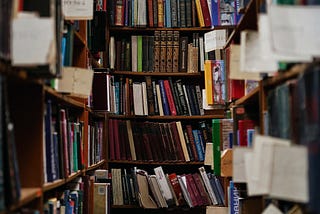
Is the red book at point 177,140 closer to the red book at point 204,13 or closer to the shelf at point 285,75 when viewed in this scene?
the red book at point 204,13

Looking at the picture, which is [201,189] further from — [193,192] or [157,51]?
[157,51]

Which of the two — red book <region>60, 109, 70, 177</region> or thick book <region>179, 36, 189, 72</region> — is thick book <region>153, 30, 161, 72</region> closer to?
thick book <region>179, 36, 189, 72</region>

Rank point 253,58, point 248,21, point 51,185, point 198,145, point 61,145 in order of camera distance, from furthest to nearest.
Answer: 1. point 198,145
2. point 248,21
3. point 61,145
4. point 51,185
5. point 253,58

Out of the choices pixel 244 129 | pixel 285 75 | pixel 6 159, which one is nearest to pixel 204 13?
pixel 244 129

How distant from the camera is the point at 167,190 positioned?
12.7 feet

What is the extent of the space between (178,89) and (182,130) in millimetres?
334

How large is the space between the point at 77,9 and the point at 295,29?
119 centimetres

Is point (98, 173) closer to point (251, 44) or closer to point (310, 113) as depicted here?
point (251, 44)

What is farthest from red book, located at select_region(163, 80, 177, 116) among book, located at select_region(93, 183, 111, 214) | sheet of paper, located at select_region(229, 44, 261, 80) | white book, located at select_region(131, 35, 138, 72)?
sheet of paper, located at select_region(229, 44, 261, 80)

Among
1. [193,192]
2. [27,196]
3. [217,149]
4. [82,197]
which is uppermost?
[27,196]

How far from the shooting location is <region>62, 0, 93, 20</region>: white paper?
225 centimetres

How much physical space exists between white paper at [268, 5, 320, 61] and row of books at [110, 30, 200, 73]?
2.66 m

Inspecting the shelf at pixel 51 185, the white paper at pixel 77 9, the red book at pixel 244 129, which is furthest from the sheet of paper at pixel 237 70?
the shelf at pixel 51 185

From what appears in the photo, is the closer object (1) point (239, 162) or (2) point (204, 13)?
(1) point (239, 162)
